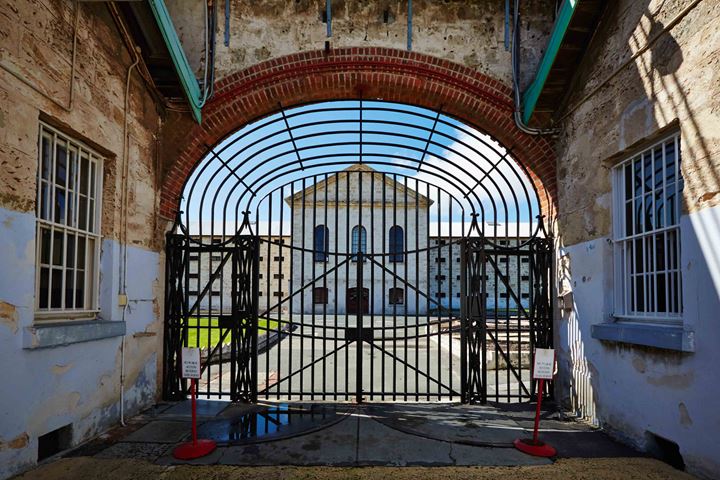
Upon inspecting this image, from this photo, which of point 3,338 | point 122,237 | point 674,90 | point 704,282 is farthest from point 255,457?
point 674,90

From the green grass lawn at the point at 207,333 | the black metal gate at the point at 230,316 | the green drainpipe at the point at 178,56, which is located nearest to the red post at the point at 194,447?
the green grass lawn at the point at 207,333

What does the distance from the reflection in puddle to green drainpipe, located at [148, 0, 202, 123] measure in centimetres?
456

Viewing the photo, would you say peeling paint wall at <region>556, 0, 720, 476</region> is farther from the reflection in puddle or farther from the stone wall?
the reflection in puddle

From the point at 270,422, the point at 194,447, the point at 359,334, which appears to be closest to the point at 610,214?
the point at 359,334

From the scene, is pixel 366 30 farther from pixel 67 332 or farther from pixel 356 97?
pixel 67 332

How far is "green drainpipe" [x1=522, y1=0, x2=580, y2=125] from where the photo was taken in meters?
5.95

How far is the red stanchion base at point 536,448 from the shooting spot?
5.06 metres

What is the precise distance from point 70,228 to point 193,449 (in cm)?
287

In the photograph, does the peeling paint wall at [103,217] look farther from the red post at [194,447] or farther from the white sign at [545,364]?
the white sign at [545,364]

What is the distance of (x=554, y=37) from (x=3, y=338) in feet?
23.7

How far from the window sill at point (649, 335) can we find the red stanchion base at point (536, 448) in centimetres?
147

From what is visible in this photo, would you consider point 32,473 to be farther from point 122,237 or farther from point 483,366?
point 483,366

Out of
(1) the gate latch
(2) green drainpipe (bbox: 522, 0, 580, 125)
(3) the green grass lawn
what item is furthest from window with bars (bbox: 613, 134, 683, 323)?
(3) the green grass lawn

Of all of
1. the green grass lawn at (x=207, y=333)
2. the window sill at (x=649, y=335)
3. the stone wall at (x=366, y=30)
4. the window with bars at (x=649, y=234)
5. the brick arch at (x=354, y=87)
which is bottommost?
the green grass lawn at (x=207, y=333)
